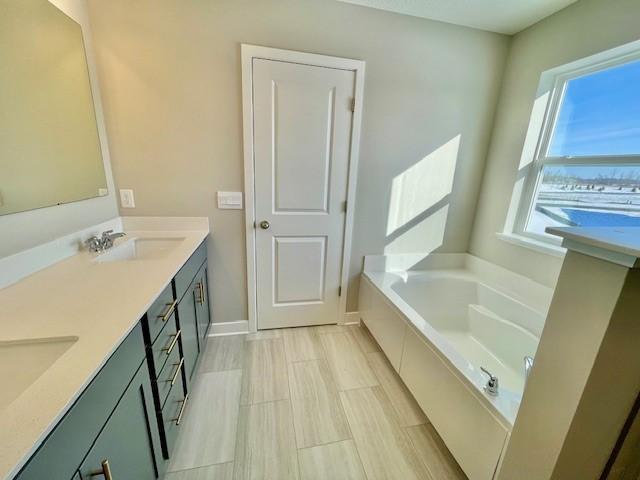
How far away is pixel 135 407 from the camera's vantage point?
0.85m

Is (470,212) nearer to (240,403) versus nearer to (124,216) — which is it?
(240,403)

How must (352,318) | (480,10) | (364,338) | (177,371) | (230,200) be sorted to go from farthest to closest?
1. (352,318)
2. (364,338)
3. (230,200)
4. (480,10)
5. (177,371)

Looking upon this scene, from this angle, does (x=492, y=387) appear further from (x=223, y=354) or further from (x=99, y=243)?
(x=99, y=243)

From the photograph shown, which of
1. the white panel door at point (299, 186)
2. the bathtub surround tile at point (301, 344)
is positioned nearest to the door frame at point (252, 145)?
the white panel door at point (299, 186)

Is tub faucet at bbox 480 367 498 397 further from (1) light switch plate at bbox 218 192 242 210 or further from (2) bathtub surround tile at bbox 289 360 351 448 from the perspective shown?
(1) light switch plate at bbox 218 192 242 210

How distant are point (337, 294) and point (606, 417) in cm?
175

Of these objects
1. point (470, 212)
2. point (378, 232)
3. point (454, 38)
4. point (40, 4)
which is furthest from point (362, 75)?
point (40, 4)

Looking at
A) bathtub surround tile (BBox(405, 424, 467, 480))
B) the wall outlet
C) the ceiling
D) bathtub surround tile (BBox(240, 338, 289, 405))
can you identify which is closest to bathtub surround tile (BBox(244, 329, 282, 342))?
bathtub surround tile (BBox(240, 338, 289, 405))

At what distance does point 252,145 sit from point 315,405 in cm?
172

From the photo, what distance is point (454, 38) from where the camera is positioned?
195 centimetres

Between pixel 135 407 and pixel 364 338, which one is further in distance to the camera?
pixel 364 338

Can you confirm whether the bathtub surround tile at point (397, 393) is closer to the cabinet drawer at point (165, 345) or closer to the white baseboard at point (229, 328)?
the white baseboard at point (229, 328)

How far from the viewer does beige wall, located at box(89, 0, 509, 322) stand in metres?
1.60

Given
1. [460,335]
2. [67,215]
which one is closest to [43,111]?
[67,215]
